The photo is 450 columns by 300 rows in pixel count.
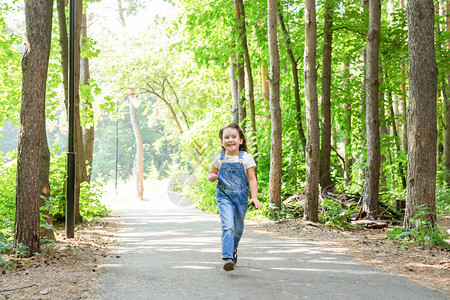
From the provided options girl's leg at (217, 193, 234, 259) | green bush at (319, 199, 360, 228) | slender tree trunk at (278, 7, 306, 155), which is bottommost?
green bush at (319, 199, 360, 228)

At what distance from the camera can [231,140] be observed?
→ 6.36m

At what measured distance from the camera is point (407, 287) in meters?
5.26

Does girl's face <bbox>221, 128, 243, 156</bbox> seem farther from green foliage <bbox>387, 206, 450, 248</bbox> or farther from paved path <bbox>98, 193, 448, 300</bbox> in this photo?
green foliage <bbox>387, 206, 450, 248</bbox>

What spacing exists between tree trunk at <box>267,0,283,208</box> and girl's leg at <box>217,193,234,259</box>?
798 cm

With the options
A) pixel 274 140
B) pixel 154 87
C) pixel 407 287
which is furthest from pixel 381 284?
pixel 154 87

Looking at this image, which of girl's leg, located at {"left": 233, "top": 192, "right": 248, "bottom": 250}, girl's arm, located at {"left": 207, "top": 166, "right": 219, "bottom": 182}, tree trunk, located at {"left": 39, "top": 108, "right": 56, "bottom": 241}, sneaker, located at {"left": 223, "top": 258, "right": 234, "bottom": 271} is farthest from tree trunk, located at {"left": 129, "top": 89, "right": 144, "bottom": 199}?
sneaker, located at {"left": 223, "top": 258, "right": 234, "bottom": 271}

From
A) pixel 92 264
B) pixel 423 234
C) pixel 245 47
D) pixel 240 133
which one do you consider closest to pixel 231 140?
pixel 240 133

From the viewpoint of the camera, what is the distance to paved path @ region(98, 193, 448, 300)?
16.3 ft

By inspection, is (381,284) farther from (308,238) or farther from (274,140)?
(274,140)

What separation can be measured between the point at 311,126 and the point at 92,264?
6779 millimetres

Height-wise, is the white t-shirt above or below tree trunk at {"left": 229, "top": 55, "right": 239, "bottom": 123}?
below

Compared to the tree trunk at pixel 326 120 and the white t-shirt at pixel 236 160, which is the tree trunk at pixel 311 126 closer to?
the tree trunk at pixel 326 120

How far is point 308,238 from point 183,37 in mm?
18907

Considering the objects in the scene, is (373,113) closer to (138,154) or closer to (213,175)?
(213,175)
